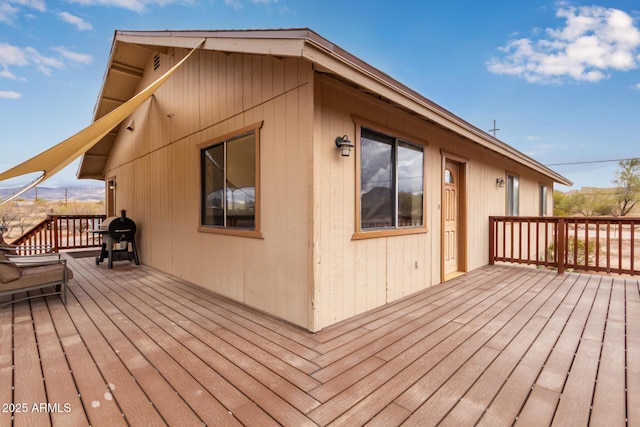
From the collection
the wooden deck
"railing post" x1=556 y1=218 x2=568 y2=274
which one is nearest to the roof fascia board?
the wooden deck

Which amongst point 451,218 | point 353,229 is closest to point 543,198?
point 451,218

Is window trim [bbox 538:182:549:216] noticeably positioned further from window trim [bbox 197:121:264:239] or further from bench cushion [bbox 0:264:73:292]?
bench cushion [bbox 0:264:73:292]

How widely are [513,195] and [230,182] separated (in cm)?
751

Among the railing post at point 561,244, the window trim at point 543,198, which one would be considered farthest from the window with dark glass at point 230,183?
the window trim at point 543,198

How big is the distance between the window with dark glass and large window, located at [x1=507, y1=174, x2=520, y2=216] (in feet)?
22.5

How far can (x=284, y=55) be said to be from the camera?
7.82 ft

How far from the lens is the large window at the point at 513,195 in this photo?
764cm

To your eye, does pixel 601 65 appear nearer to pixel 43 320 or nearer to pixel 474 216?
pixel 474 216

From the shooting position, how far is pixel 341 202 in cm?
313

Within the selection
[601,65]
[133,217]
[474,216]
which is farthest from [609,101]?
[133,217]

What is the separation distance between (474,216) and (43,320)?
264 inches

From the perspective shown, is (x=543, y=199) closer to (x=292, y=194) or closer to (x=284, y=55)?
(x=292, y=194)

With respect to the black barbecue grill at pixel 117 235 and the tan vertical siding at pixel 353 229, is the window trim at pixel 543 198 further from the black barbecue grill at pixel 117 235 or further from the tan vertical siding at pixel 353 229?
the black barbecue grill at pixel 117 235

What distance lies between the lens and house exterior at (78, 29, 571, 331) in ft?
9.50
